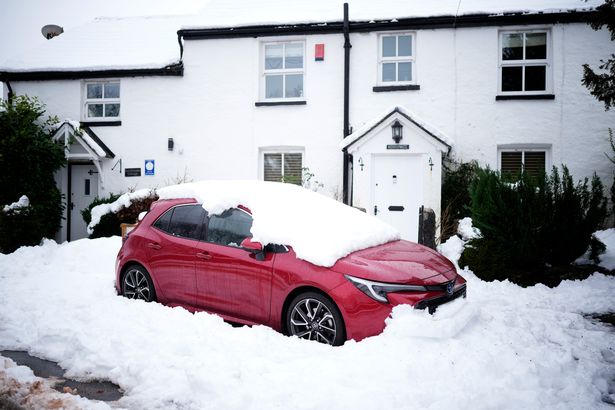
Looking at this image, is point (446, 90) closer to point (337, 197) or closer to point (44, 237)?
point (337, 197)

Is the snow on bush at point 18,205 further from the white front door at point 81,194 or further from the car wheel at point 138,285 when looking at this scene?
the car wheel at point 138,285

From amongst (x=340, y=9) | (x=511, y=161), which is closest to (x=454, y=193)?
(x=511, y=161)

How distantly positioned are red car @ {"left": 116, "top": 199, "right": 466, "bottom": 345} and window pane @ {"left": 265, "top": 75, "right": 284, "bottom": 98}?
7.62 m

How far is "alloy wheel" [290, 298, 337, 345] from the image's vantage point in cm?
399

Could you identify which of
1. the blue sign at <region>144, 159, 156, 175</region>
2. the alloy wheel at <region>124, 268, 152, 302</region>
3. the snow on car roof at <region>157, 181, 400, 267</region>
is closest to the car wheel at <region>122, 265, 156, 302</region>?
the alloy wheel at <region>124, 268, 152, 302</region>

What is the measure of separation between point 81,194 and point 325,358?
12446mm

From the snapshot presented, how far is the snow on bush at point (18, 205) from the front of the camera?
10308 millimetres

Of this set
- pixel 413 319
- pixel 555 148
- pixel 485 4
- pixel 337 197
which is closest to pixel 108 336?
pixel 413 319

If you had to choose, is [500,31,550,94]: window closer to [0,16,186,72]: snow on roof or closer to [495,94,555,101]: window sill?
[495,94,555,101]: window sill

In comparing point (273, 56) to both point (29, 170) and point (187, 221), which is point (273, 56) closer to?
point (29, 170)

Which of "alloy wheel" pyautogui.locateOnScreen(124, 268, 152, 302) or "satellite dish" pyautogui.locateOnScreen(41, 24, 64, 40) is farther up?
"satellite dish" pyautogui.locateOnScreen(41, 24, 64, 40)

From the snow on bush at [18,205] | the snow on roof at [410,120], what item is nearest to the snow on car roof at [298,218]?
the snow on roof at [410,120]

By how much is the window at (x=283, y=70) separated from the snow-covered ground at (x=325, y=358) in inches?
341

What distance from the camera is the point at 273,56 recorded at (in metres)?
12.6
